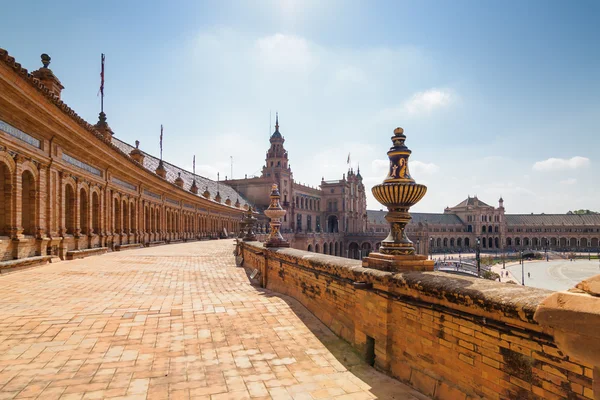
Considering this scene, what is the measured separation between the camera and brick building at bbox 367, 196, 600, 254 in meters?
98.8

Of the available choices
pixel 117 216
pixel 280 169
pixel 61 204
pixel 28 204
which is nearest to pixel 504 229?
pixel 280 169

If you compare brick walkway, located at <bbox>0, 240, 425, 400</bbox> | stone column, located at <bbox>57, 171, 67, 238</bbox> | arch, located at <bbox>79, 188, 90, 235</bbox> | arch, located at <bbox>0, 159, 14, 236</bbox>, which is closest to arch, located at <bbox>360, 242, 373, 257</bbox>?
arch, located at <bbox>79, 188, 90, 235</bbox>

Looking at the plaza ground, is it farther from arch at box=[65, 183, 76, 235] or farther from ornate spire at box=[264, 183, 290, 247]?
arch at box=[65, 183, 76, 235]

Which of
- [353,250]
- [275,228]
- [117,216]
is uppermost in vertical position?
[117,216]

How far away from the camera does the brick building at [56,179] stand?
1102 cm

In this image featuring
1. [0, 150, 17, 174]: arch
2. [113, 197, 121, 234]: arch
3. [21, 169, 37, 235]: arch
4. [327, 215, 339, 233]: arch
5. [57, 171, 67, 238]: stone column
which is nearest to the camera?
[0, 150, 17, 174]: arch

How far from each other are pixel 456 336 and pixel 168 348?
3.74 metres

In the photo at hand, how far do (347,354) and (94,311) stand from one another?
4.53 meters

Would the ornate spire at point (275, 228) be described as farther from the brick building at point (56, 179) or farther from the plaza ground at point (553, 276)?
the plaza ground at point (553, 276)

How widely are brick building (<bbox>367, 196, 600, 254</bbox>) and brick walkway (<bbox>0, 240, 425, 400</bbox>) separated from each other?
307ft

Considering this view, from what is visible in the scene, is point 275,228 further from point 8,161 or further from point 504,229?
point 504,229

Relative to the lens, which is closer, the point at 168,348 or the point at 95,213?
the point at 168,348

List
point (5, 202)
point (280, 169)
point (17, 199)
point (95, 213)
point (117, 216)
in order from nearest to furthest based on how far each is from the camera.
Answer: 1. point (5, 202)
2. point (17, 199)
3. point (95, 213)
4. point (117, 216)
5. point (280, 169)

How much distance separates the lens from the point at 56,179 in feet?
46.0
